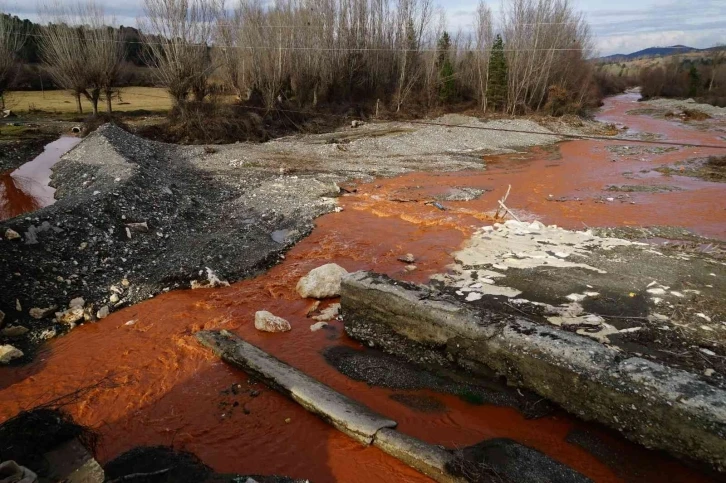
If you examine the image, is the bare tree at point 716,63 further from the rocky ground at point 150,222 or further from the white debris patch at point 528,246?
the white debris patch at point 528,246

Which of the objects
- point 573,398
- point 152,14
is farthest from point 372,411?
point 152,14

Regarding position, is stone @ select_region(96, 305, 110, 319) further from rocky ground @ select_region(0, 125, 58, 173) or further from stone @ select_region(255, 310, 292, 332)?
rocky ground @ select_region(0, 125, 58, 173)

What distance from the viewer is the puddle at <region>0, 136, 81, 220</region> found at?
1309cm

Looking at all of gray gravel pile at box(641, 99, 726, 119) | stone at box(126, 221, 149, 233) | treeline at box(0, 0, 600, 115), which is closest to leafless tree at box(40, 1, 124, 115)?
treeline at box(0, 0, 600, 115)

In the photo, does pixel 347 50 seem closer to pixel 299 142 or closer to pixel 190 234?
pixel 299 142

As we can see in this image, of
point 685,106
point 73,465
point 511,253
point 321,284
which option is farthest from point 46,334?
point 685,106

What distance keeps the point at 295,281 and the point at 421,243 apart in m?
3.34

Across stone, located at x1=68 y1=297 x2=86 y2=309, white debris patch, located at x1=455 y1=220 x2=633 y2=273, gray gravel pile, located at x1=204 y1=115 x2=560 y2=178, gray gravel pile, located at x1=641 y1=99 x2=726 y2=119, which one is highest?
gray gravel pile, located at x1=641 y1=99 x2=726 y2=119

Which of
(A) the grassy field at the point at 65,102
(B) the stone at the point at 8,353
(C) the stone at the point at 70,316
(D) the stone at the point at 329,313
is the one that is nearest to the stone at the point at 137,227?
(C) the stone at the point at 70,316

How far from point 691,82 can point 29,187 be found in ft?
196

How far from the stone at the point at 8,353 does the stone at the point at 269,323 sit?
3.25 m

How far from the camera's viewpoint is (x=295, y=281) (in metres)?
8.98

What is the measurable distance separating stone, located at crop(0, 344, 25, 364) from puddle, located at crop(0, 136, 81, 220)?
7.12m

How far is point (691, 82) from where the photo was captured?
49969 mm
